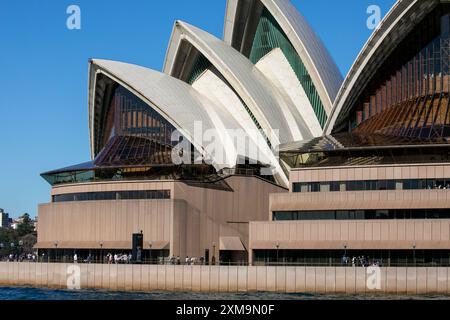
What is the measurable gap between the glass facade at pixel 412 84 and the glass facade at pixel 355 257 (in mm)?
10778

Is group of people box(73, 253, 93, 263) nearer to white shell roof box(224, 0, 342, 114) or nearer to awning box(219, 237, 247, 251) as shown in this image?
awning box(219, 237, 247, 251)

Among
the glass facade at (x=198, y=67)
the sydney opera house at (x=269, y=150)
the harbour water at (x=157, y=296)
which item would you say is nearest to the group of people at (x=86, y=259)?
the sydney opera house at (x=269, y=150)

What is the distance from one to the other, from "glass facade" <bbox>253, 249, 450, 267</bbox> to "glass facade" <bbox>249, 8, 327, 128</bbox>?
59.8 ft

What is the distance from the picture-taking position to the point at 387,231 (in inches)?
2061

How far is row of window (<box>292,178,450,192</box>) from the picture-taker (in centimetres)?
5384

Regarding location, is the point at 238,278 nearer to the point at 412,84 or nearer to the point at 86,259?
the point at 86,259

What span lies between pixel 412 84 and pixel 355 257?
54.9ft

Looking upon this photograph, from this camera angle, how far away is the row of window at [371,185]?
177ft

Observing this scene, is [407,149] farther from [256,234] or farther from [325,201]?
[256,234]

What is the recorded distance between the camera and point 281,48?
246 ft

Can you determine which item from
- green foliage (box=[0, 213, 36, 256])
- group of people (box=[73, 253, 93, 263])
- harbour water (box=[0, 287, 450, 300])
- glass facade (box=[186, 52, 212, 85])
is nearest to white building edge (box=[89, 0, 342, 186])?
glass facade (box=[186, 52, 212, 85])

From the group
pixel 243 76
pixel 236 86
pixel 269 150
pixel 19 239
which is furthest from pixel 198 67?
pixel 19 239

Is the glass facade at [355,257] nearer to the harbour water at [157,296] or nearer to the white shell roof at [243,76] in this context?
the harbour water at [157,296]

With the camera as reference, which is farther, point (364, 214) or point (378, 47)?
point (378, 47)
